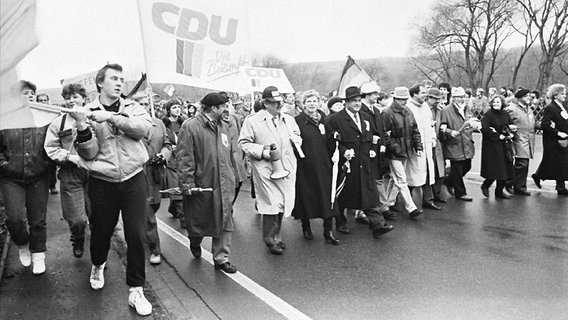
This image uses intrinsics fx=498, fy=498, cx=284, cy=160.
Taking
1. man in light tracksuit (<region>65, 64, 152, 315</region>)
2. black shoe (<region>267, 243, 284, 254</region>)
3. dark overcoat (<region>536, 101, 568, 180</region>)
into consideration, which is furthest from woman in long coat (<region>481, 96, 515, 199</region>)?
man in light tracksuit (<region>65, 64, 152, 315</region>)

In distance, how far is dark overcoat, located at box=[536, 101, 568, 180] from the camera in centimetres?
891

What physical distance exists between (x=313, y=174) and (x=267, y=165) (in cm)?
72

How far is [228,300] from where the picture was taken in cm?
454

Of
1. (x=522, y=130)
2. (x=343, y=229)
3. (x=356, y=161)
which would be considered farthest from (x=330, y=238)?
(x=522, y=130)

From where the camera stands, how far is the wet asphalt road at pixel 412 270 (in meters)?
4.26

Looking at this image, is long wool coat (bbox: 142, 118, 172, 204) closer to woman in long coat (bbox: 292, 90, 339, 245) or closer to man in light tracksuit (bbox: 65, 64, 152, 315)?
man in light tracksuit (bbox: 65, 64, 152, 315)

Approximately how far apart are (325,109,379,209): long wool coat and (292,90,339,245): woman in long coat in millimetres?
216

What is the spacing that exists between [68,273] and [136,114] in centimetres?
215

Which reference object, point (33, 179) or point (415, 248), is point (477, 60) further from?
point (33, 179)

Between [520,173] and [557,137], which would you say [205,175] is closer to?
[520,173]

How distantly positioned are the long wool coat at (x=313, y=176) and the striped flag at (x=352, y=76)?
1.76m

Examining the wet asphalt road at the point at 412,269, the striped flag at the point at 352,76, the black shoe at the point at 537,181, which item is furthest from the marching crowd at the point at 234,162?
the striped flag at the point at 352,76

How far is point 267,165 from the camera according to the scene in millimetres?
6086

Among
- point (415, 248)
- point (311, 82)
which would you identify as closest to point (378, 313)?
point (415, 248)
